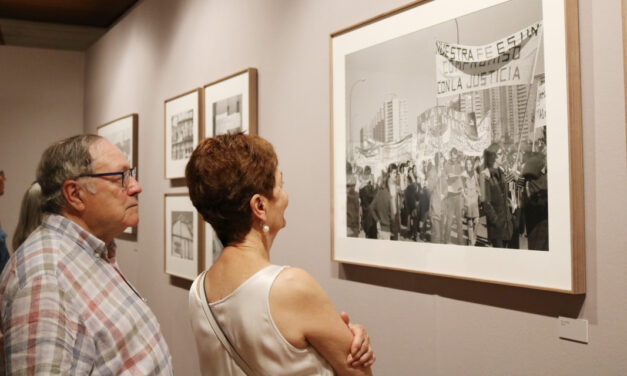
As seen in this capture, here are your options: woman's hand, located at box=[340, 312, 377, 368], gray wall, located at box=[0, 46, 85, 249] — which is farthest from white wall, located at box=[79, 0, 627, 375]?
gray wall, located at box=[0, 46, 85, 249]

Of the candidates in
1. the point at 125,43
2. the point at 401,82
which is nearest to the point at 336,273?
the point at 401,82

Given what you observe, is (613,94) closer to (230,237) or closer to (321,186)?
(230,237)

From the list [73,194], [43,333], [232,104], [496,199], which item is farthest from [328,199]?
[43,333]

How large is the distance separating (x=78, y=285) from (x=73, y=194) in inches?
12.8

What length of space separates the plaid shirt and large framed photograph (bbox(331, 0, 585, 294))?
1.07 meters

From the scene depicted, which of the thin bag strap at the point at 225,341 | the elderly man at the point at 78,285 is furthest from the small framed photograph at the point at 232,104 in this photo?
the thin bag strap at the point at 225,341

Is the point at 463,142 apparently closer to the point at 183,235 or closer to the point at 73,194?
the point at 73,194

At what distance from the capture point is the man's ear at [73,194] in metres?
2.04

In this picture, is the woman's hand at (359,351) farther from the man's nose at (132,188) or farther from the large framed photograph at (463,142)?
the man's nose at (132,188)

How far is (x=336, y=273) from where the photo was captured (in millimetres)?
2986

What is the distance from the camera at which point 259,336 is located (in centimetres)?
166

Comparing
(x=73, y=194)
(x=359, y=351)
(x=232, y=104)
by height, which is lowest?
(x=359, y=351)

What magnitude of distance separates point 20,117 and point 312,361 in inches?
274

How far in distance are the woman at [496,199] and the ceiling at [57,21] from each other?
17.9 ft
